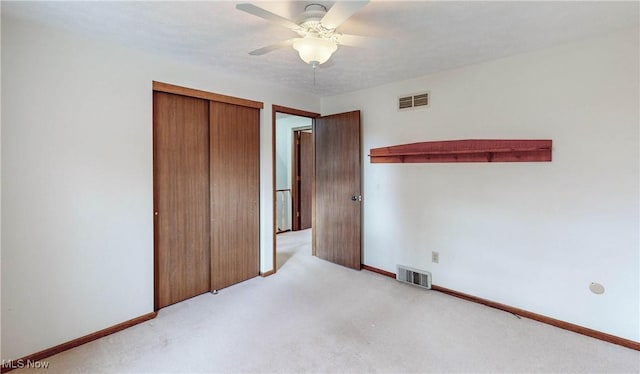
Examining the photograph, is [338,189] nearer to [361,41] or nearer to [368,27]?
[368,27]

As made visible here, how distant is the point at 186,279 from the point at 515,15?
138 inches

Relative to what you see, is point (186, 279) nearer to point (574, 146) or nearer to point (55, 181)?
point (55, 181)

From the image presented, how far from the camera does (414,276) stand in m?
3.30

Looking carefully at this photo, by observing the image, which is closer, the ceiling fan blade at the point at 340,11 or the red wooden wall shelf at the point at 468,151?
the ceiling fan blade at the point at 340,11

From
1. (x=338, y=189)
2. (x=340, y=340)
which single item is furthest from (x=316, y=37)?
(x=338, y=189)

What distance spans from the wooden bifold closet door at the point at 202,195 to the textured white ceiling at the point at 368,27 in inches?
21.8

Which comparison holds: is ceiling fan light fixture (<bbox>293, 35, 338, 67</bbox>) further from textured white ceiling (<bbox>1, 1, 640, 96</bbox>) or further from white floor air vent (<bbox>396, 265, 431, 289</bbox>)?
white floor air vent (<bbox>396, 265, 431, 289</bbox>)

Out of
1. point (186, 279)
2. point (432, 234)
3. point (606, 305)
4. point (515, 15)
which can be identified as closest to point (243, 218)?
point (186, 279)

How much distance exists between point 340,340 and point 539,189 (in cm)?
212

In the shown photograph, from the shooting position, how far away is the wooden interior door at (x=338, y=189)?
375 centimetres

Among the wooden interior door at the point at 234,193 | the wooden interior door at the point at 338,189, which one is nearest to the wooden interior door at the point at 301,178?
the wooden interior door at the point at 338,189

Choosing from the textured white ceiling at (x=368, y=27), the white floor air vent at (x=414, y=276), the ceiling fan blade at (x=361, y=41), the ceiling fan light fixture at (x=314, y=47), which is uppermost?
the textured white ceiling at (x=368, y=27)

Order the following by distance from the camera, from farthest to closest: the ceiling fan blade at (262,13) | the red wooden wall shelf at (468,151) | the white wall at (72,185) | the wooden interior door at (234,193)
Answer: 1. the wooden interior door at (234,193)
2. the red wooden wall shelf at (468,151)
3. the white wall at (72,185)
4. the ceiling fan blade at (262,13)

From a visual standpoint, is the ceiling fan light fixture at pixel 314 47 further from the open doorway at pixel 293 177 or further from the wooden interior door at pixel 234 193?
the open doorway at pixel 293 177
